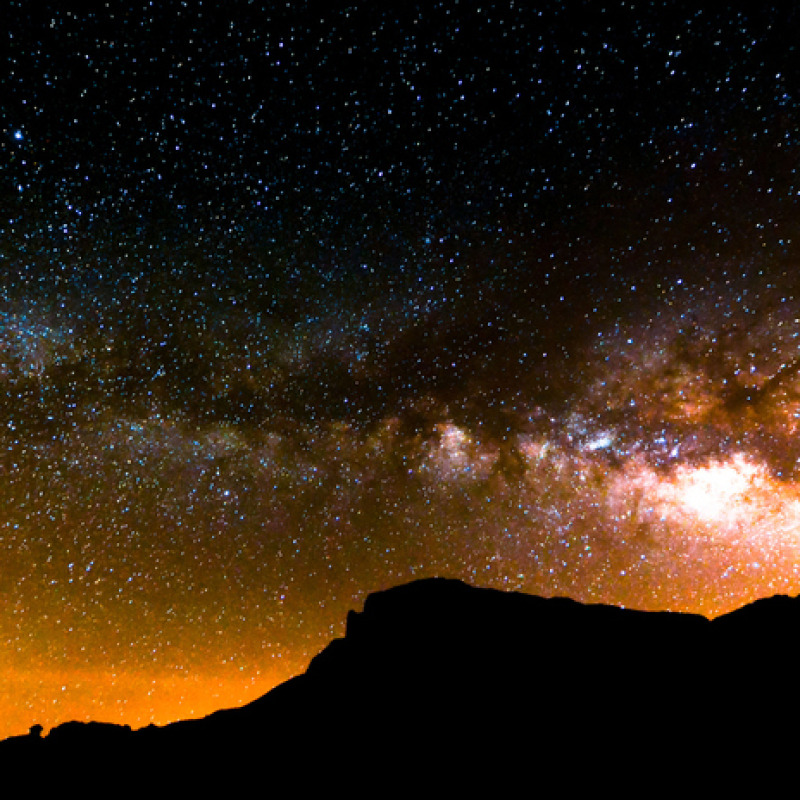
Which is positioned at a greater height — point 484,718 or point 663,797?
point 484,718

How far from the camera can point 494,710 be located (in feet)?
62.8

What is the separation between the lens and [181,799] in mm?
19906

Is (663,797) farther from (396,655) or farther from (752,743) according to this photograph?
(396,655)

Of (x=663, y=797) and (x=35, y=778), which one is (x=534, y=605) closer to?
(x=663, y=797)

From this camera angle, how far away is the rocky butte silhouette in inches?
621

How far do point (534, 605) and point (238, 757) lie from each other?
13.9 metres

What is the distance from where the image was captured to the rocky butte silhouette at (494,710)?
1577 cm

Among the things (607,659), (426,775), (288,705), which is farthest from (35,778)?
(607,659)

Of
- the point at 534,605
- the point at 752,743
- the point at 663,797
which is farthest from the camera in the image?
the point at 534,605

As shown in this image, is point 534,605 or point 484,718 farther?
point 534,605

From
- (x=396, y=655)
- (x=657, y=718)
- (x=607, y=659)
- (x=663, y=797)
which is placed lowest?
(x=663, y=797)

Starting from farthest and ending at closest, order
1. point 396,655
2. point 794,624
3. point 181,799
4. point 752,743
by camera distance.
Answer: point 396,655
point 181,799
point 794,624
point 752,743

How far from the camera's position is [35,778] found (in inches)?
962

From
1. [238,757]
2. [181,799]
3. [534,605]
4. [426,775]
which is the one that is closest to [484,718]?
[426,775]
